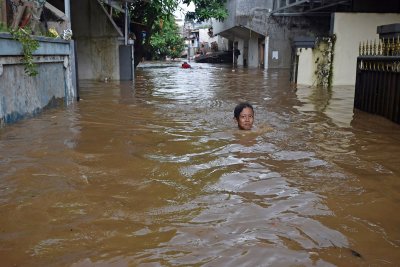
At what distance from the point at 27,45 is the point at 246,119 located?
377 cm

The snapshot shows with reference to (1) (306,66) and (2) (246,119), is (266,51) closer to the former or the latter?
(1) (306,66)

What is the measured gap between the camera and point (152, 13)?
21.5 meters

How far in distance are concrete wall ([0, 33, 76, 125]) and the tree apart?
10.4m

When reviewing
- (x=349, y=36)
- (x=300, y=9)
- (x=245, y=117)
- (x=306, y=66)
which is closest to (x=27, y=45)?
(x=245, y=117)

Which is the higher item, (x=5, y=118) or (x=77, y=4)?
(x=77, y=4)

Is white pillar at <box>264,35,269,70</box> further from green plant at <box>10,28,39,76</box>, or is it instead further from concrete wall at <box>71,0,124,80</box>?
green plant at <box>10,28,39,76</box>

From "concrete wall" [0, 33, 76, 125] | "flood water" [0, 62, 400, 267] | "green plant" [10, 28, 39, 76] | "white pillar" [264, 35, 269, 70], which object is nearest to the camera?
"flood water" [0, 62, 400, 267]

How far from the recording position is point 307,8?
1073 inches

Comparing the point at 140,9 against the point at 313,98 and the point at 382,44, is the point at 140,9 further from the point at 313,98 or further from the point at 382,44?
the point at 382,44

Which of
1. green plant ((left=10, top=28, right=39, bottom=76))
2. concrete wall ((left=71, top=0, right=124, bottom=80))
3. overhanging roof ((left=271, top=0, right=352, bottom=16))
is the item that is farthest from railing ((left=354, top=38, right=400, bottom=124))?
overhanging roof ((left=271, top=0, right=352, bottom=16))

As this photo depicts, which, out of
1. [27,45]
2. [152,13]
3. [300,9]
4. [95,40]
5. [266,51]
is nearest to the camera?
[27,45]

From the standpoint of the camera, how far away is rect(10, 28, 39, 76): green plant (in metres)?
7.09

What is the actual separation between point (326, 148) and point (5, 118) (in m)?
4.83

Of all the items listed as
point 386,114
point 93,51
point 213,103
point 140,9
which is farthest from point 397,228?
point 140,9
